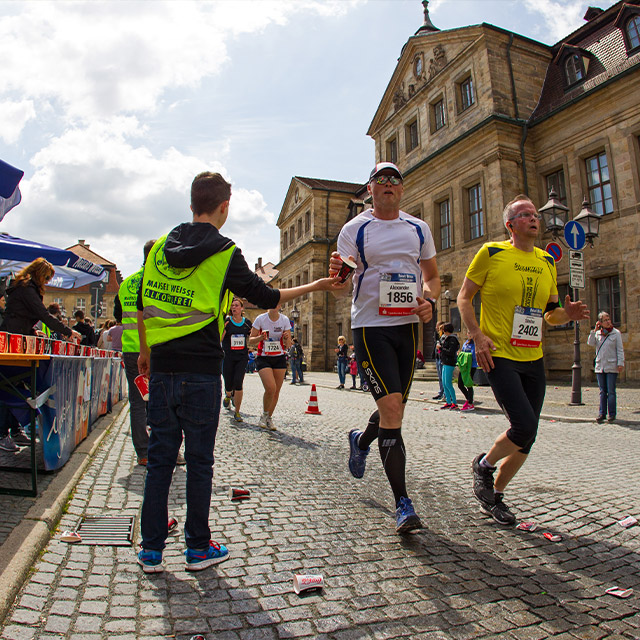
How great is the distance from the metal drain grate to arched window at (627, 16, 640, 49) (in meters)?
22.9

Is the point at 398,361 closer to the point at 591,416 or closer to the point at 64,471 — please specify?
the point at 64,471

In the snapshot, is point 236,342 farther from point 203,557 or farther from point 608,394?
point 608,394

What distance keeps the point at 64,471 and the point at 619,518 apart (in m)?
4.15

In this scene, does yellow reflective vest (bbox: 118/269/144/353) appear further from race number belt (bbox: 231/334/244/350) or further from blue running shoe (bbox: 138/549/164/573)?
race number belt (bbox: 231/334/244/350)

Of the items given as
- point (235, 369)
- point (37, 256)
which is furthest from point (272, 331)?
point (37, 256)

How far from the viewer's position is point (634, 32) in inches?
753

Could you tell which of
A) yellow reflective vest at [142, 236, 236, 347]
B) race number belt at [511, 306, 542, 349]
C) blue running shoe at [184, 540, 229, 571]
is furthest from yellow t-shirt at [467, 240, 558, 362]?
blue running shoe at [184, 540, 229, 571]

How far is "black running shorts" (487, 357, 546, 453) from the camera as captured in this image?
333 cm

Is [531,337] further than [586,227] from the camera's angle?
No

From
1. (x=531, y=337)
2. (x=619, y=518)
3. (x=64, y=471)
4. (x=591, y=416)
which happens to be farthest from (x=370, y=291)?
(x=591, y=416)

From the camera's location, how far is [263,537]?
3.02 meters

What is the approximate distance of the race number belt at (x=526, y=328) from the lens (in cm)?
349

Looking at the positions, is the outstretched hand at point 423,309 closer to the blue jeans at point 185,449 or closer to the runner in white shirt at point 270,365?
the blue jeans at point 185,449

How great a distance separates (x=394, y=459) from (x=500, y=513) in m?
0.86
